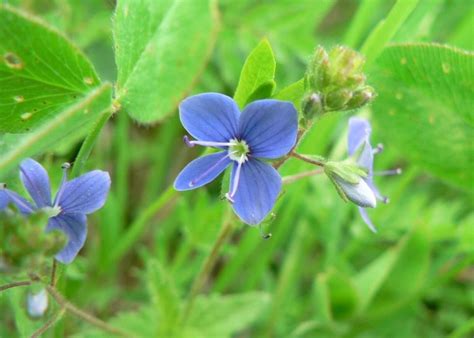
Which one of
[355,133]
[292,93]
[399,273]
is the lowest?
[399,273]

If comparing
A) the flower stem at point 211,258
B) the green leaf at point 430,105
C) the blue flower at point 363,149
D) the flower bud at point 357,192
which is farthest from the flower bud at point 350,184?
the green leaf at point 430,105

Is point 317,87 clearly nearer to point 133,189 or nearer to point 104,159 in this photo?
point 104,159

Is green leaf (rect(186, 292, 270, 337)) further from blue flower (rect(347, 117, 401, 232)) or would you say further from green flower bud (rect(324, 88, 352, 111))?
green flower bud (rect(324, 88, 352, 111))

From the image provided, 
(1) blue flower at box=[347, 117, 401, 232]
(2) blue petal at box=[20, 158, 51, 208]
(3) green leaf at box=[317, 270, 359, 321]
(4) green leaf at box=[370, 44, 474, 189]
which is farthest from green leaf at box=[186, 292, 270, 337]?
(2) blue petal at box=[20, 158, 51, 208]

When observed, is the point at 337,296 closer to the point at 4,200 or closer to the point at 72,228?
the point at 72,228

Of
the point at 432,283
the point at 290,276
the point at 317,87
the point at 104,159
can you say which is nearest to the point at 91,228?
the point at 104,159

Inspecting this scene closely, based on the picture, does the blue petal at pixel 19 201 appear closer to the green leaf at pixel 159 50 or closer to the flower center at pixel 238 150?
the green leaf at pixel 159 50

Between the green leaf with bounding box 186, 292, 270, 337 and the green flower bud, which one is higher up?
the green flower bud

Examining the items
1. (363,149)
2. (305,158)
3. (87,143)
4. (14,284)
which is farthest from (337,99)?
(14,284)
